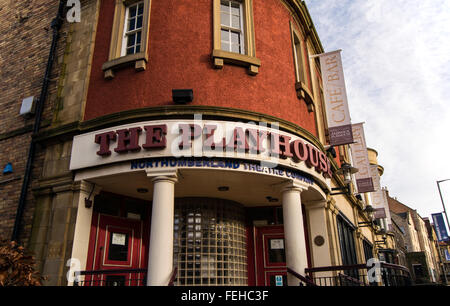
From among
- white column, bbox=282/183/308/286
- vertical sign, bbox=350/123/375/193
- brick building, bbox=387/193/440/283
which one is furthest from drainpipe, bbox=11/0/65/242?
brick building, bbox=387/193/440/283

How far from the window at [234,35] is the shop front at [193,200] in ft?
6.46

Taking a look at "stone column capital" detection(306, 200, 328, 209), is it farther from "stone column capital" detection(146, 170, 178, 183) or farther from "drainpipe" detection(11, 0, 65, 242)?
"drainpipe" detection(11, 0, 65, 242)

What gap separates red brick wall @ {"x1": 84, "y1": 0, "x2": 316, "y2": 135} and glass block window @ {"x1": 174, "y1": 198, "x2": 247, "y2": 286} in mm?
3320

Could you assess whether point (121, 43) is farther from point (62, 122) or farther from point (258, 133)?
point (258, 133)

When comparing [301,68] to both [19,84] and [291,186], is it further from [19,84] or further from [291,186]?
[19,84]

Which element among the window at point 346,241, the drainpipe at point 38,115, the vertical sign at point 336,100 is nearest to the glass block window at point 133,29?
the drainpipe at point 38,115

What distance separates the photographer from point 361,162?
18297 mm

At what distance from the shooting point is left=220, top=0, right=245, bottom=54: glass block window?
388 inches

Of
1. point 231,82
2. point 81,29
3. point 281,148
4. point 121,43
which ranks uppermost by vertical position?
point 81,29

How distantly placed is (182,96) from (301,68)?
5.34 metres

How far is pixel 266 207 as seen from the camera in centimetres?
1171

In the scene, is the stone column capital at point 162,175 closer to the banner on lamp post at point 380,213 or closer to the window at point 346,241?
the window at point 346,241

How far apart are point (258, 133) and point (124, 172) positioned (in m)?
3.44
